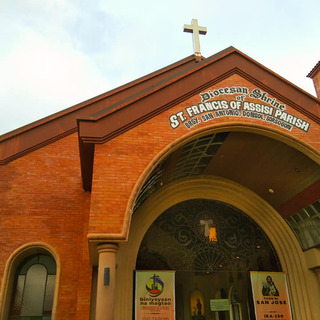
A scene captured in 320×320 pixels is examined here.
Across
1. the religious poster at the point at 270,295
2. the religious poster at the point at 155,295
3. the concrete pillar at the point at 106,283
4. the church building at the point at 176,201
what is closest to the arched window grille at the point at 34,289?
the church building at the point at 176,201

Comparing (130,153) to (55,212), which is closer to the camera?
(130,153)

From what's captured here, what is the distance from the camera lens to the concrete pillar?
6.82 metres

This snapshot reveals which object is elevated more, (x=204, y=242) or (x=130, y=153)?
(x=130, y=153)

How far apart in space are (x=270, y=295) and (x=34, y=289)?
7355mm

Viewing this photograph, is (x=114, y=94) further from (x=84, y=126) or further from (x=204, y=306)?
(x=204, y=306)

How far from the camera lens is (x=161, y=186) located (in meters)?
11.7

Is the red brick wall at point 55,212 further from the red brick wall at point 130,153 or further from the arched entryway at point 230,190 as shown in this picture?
the red brick wall at point 130,153

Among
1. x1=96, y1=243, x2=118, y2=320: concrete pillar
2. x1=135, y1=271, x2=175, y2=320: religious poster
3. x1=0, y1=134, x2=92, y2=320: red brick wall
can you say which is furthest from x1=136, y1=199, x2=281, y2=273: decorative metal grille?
x1=96, y1=243, x2=118, y2=320: concrete pillar

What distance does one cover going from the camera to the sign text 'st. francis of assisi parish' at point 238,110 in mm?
9008

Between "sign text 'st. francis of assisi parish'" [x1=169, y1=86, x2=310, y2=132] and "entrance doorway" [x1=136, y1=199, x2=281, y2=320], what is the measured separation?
13.2ft

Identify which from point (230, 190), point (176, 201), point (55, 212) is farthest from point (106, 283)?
point (230, 190)

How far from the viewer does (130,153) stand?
831 centimetres

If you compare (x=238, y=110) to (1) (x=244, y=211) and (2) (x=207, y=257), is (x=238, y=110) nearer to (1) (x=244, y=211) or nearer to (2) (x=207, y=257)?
(1) (x=244, y=211)

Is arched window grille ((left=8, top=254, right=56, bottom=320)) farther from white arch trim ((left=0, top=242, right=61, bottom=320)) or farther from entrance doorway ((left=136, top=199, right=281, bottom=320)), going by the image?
entrance doorway ((left=136, top=199, right=281, bottom=320))
